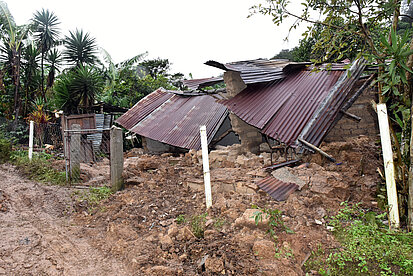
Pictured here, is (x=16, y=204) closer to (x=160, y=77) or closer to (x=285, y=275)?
(x=285, y=275)

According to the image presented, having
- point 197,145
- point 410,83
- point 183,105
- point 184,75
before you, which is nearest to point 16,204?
point 197,145

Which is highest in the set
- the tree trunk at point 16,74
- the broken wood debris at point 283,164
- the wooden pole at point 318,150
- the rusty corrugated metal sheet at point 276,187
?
the tree trunk at point 16,74

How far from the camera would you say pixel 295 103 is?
6.76 meters

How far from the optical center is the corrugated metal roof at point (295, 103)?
580cm

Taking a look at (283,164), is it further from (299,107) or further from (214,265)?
(214,265)

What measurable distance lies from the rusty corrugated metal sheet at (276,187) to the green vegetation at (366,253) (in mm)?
918

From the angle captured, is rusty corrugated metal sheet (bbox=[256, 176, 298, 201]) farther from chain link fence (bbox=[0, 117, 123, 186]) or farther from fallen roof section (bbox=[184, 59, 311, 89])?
chain link fence (bbox=[0, 117, 123, 186])

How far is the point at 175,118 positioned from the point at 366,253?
31.2 ft

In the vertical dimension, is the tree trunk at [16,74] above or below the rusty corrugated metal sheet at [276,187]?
above

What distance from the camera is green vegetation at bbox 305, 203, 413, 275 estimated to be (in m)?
2.68

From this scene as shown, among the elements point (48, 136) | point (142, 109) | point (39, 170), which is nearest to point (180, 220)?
point (39, 170)

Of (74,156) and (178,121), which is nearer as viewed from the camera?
(74,156)

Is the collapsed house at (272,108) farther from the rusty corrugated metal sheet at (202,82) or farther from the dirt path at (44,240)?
the dirt path at (44,240)

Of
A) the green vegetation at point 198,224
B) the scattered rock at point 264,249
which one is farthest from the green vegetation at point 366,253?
the green vegetation at point 198,224
